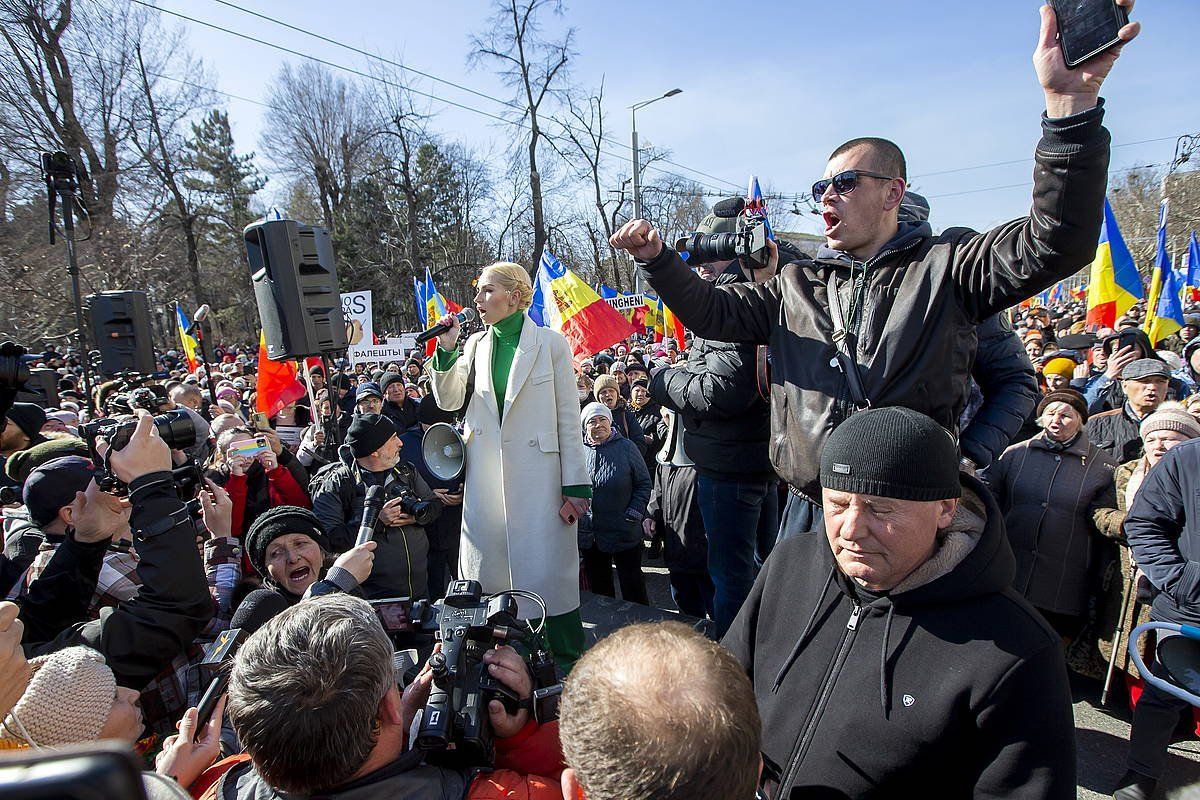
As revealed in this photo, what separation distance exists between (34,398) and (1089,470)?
7971 mm

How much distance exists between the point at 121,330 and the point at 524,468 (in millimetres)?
5155

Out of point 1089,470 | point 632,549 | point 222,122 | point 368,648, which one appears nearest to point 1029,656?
point 368,648

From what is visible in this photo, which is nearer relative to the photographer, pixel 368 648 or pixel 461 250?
pixel 368 648

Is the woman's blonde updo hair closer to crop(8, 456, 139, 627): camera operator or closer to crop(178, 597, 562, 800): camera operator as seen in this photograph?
crop(8, 456, 139, 627): camera operator

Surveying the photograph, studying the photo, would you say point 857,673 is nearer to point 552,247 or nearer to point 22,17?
point 22,17

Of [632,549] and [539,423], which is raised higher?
[539,423]

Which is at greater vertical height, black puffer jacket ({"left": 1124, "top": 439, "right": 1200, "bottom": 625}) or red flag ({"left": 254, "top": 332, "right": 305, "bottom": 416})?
red flag ({"left": 254, "top": 332, "right": 305, "bottom": 416})

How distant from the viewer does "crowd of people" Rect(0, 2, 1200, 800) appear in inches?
51.9

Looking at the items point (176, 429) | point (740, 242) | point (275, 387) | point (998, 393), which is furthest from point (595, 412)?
point (275, 387)

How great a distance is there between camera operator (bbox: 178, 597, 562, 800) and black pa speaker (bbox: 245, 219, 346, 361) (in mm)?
2135

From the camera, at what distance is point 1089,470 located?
3.71 meters

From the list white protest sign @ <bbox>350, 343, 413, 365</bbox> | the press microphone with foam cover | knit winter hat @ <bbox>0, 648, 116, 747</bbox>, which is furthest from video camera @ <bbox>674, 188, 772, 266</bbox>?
white protest sign @ <bbox>350, 343, 413, 365</bbox>

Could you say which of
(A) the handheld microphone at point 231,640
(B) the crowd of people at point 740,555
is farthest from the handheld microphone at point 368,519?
(A) the handheld microphone at point 231,640

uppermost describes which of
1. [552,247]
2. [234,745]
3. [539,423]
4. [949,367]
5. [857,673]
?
[552,247]
